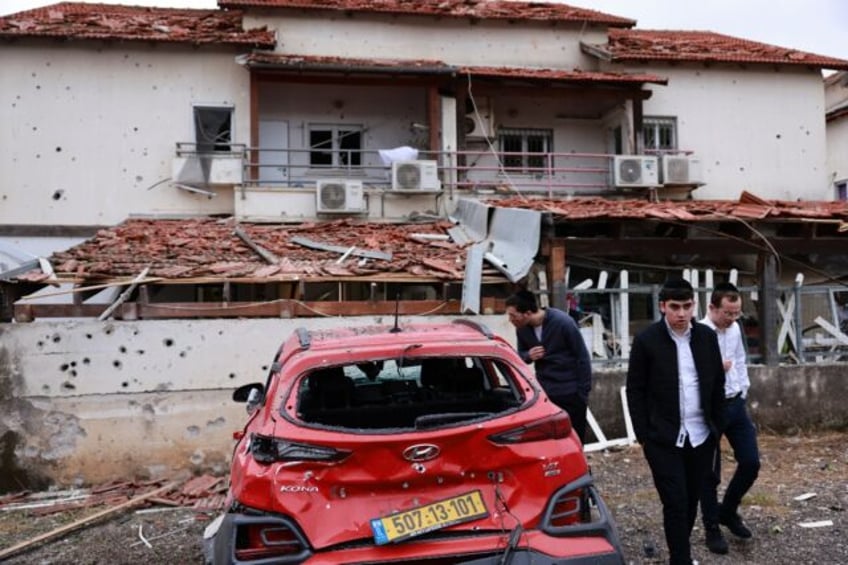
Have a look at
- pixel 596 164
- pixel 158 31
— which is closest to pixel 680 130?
pixel 596 164

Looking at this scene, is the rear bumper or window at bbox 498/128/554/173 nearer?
the rear bumper

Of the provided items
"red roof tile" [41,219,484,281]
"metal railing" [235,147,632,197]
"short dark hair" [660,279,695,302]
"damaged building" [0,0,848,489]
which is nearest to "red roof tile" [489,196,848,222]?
"damaged building" [0,0,848,489]

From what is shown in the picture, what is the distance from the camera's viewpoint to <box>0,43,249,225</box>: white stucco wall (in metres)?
13.2

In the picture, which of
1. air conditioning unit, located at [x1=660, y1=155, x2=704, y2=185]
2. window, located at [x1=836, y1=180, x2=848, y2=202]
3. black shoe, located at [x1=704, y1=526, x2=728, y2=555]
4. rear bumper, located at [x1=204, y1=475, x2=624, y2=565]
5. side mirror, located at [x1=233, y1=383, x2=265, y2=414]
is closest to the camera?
rear bumper, located at [x1=204, y1=475, x2=624, y2=565]

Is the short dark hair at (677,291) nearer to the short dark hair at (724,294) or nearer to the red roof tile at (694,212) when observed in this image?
the short dark hair at (724,294)

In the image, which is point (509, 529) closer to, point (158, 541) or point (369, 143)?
point (158, 541)

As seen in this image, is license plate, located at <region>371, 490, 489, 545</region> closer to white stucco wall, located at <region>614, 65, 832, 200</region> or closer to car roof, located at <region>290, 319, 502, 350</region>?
car roof, located at <region>290, 319, 502, 350</region>

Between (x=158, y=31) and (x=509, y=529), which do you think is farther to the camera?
(x=158, y=31)

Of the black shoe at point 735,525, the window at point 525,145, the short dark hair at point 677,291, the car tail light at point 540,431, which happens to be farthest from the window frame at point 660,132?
the car tail light at point 540,431

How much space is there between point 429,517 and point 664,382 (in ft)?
6.10

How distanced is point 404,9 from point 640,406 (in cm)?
1282

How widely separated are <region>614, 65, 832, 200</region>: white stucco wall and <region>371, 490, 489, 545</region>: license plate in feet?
47.2

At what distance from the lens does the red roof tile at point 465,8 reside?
14336 mm

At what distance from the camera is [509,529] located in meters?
2.96
